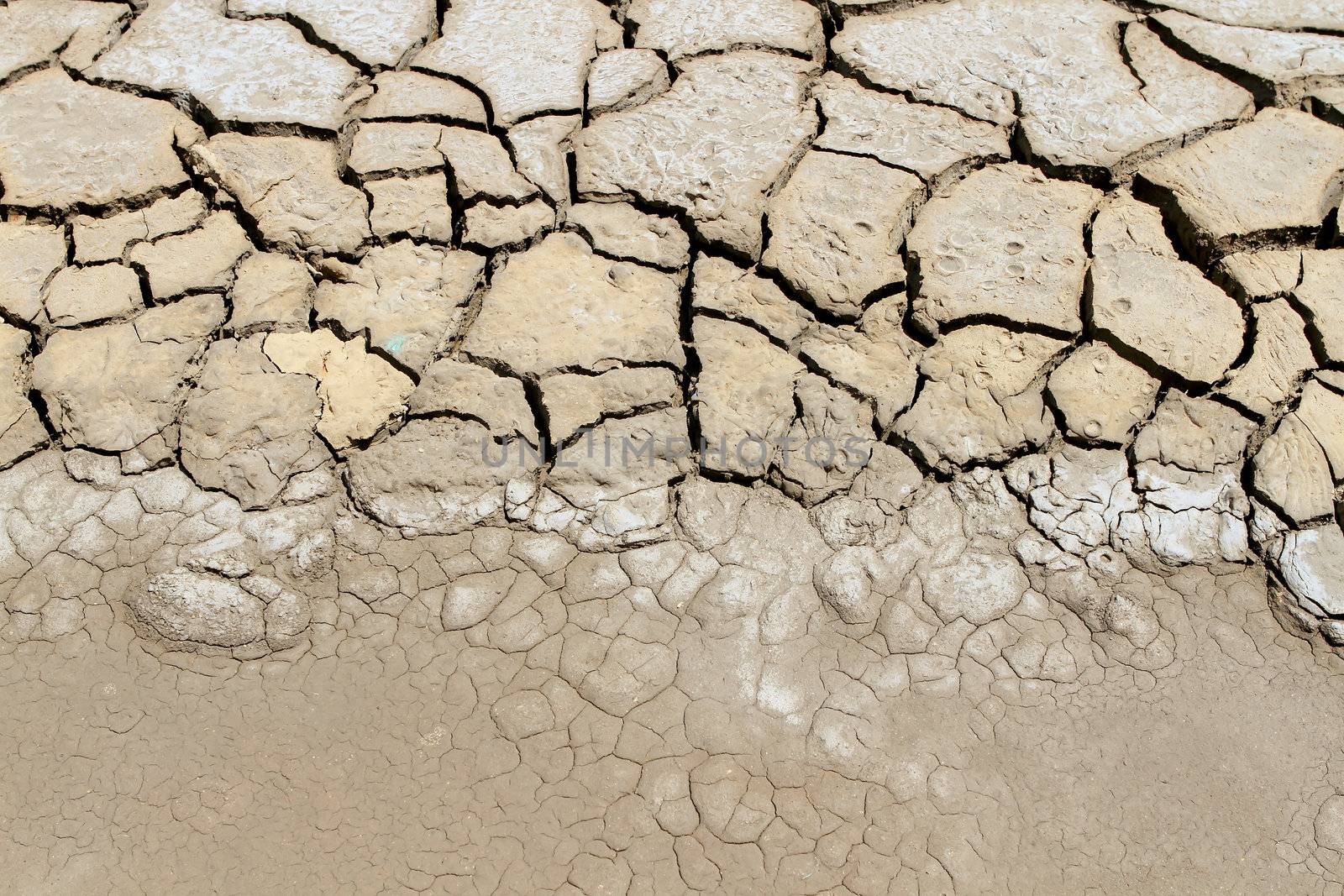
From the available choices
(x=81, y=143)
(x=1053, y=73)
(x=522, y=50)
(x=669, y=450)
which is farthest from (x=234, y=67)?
(x=1053, y=73)

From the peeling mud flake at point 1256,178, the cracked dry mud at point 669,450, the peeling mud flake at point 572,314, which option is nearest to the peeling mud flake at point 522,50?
the cracked dry mud at point 669,450

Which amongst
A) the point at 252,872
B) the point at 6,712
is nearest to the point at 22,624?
the point at 6,712

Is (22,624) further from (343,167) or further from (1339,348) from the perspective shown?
(1339,348)

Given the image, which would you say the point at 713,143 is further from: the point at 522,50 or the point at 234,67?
the point at 234,67

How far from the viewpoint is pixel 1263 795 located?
7.03 ft

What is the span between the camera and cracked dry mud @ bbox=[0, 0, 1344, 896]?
2.11 meters

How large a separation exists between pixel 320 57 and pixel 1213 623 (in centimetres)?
281

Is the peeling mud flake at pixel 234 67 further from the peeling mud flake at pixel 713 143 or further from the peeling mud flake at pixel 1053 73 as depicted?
the peeling mud flake at pixel 1053 73

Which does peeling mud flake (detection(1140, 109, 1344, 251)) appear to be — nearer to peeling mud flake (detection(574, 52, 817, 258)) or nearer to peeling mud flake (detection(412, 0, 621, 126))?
peeling mud flake (detection(574, 52, 817, 258))

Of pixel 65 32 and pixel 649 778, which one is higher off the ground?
pixel 65 32

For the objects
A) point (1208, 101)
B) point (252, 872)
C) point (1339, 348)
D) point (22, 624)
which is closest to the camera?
point (252, 872)

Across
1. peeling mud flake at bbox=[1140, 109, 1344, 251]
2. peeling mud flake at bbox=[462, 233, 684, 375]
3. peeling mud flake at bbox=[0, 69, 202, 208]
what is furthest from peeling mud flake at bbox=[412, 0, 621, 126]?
peeling mud flake at bbox=[1140, 109, 1344, 251]

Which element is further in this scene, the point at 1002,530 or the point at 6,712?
the point at 1002,530

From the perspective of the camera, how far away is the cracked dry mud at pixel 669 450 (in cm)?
211
